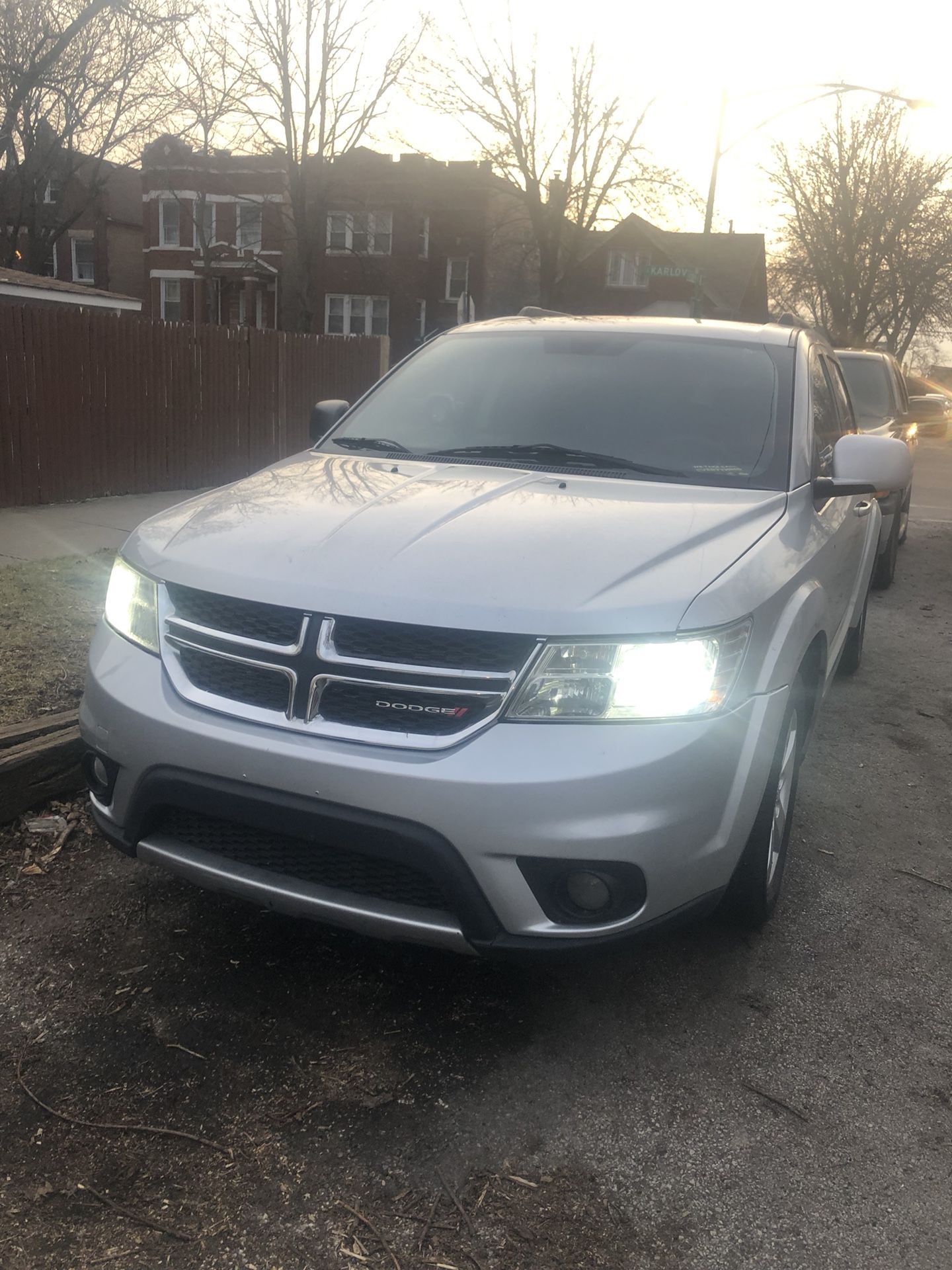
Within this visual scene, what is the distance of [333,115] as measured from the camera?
27.7 meters

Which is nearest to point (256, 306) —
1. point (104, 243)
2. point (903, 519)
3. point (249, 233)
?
point (249, 233)

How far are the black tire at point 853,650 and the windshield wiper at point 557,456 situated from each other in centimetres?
281

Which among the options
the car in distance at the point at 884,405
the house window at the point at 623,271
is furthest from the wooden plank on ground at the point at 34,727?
the house window at the point at 623,271

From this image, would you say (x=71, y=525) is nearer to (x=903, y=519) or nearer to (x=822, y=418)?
(x=822, y=418)

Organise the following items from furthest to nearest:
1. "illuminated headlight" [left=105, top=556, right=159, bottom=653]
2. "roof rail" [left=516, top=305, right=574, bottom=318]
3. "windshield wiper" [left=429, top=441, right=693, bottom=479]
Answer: "roof rail" [left=516, top=305, right=574, bottom=318]
"windshield wiper" [left=429, top=441, right=693, bottom=479]
"illuminated headlight" [left=105, top=556, right=159, bottom=653]

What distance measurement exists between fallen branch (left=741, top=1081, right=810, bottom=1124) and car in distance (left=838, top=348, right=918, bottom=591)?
742 centimetres

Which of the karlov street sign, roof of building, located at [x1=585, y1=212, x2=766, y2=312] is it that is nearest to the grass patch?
the karlov street sign

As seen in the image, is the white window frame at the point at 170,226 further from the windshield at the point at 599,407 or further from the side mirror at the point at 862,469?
the side mirror at the point at 862,469

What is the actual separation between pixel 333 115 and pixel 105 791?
28430 millimetres

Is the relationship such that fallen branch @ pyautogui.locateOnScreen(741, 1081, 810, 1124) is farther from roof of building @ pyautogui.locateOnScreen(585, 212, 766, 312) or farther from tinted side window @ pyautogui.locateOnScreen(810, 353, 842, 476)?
roof of building @ pyautogui.locateOnScreen(585, 212, 766, 312)

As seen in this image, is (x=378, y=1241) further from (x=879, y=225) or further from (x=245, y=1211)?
(x=879, y=225)

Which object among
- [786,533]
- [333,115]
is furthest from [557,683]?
[333,115]

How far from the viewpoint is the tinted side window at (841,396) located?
5035 mm

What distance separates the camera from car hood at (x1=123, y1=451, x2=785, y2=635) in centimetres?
247
